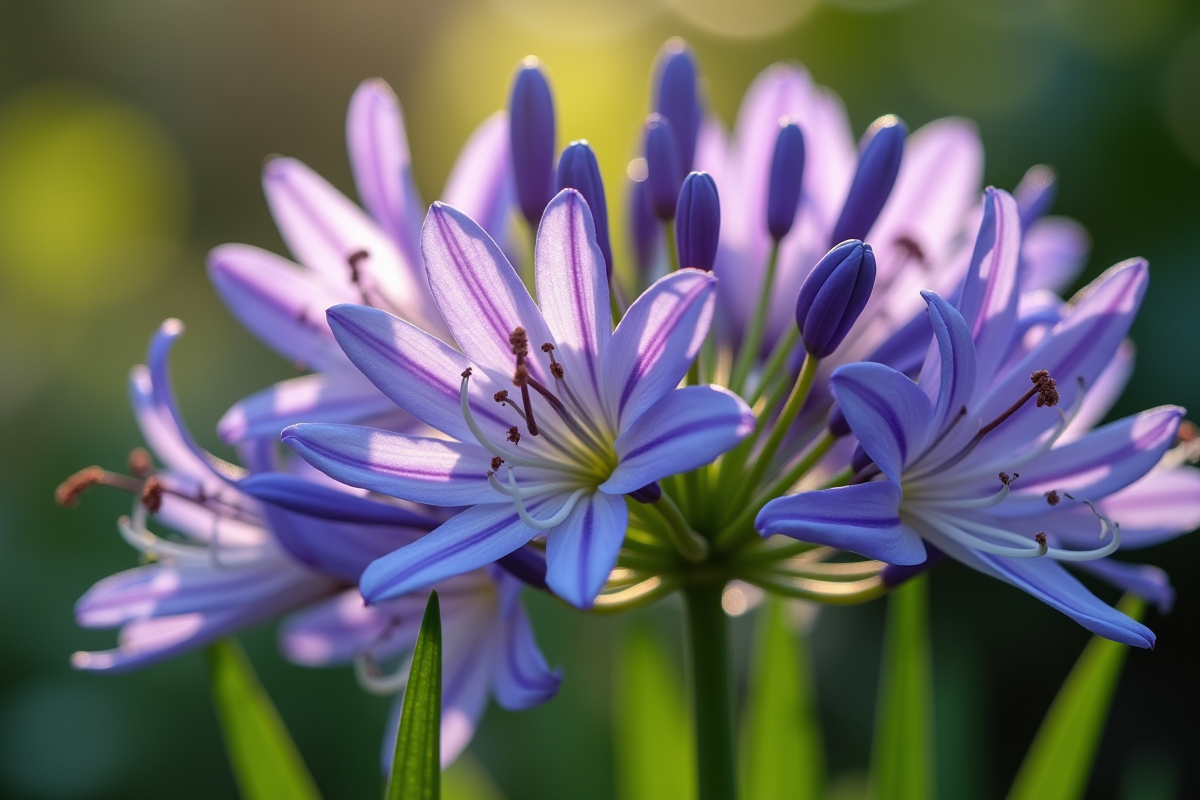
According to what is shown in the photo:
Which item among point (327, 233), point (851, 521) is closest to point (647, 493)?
point (851, 521)

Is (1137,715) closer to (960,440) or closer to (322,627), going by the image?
(960,440)

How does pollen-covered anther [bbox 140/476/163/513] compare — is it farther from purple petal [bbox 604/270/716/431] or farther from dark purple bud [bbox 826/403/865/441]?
dark purple bud [bbox 826/403/865/441]

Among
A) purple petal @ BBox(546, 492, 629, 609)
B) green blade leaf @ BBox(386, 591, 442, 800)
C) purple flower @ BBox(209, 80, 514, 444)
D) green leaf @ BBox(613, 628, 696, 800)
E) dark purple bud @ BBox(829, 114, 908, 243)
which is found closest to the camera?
purple petal @ BBox(546, 492, 629, 609)

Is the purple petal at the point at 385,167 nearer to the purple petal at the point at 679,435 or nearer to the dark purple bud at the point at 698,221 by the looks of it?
the dark purple bud at the point at 698,221

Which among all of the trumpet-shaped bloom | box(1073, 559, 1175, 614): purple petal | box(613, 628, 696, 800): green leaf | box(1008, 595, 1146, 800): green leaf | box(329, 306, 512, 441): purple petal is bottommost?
box(613, 628, 696, 800): green leaf

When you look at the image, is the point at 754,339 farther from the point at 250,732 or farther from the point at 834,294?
the point at 250,732

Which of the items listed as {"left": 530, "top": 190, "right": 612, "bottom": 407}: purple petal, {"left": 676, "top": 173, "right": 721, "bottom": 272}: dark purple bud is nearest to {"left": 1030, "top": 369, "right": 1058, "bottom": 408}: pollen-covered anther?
{"left": 676, "top": 173, "right": 721, "bottom": 272}: dark purple bud

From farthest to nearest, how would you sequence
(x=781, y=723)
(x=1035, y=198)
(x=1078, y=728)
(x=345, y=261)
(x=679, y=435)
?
1. (x=781, y=723)
2. (x=345, y=261)
3. (x=1078, y=728)
4. (x=1035, y=198)
5. (x=679, y=435)
